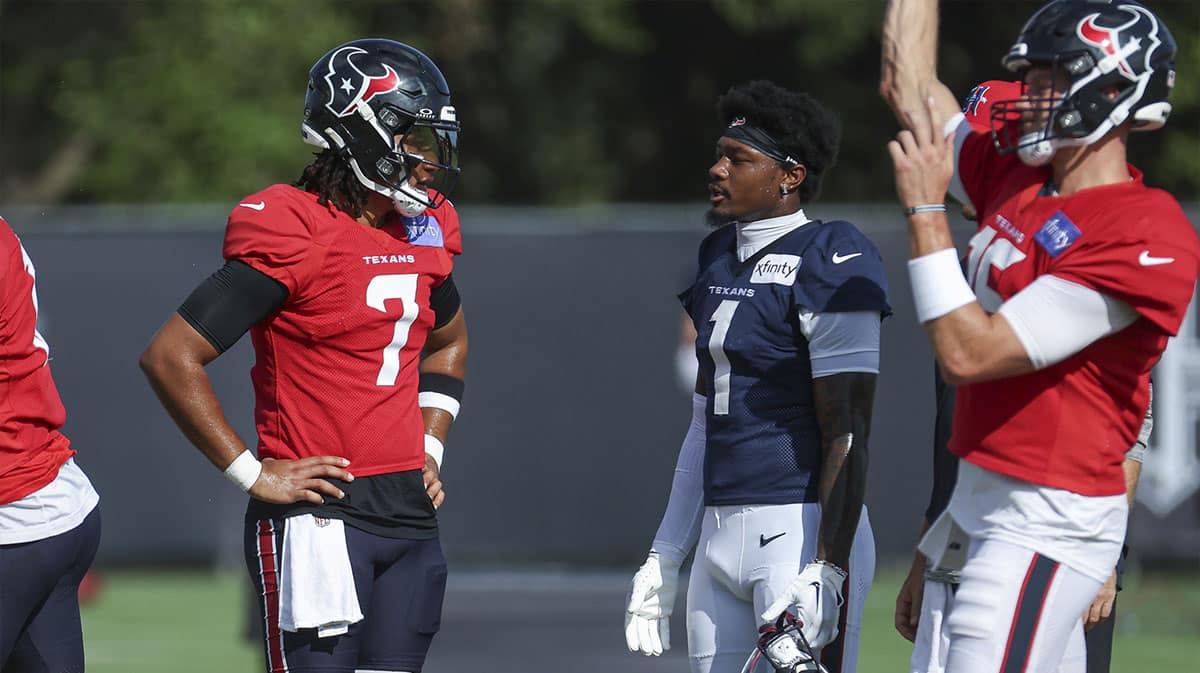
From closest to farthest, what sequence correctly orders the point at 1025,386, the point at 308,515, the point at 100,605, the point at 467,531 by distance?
the point at 1025,386
the point at 308,515
the point at 100,605
the point at 467,531

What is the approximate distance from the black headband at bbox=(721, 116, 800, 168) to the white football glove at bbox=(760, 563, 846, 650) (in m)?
1.13

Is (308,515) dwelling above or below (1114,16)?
below

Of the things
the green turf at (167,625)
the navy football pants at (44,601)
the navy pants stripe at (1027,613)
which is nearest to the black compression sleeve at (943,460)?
the navy pants stripe at (1027,613)

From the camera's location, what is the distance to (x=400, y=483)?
4305 millimetres

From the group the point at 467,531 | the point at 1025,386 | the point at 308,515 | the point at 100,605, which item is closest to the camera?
the point at 1025,386

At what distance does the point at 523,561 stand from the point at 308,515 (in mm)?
7547

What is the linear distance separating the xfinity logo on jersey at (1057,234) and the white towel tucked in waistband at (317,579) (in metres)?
1.84

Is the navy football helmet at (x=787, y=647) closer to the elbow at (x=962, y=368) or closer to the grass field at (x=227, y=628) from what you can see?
the elbow at (x=962, y=368)

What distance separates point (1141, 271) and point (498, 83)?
1644 cm

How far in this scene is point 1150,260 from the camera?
3.42m

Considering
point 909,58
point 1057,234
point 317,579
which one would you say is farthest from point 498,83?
point 1057,234

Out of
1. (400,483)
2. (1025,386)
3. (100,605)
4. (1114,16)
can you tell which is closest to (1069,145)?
(1114,16)

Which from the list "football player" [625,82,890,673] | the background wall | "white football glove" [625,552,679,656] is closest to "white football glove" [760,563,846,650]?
"football player" [625,82,890,673]

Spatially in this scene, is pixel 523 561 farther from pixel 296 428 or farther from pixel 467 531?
pixel 296 428
